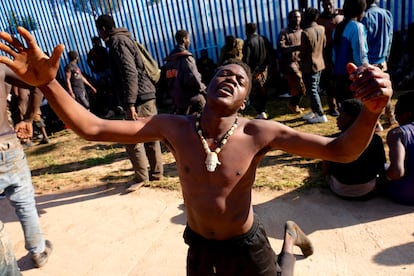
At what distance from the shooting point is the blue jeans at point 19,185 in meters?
2.75

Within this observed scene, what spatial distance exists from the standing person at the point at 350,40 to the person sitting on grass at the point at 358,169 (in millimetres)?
1145

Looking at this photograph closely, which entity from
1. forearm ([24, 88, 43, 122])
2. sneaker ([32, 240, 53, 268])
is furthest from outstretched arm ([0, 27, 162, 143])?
sneaker ([32, 240, 53, 268])

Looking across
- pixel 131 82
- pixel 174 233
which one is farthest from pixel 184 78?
pixel 174 233

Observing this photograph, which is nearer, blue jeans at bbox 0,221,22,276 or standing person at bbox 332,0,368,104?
blue jeans at bbox 0,221,22,276

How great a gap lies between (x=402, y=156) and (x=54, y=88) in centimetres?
284

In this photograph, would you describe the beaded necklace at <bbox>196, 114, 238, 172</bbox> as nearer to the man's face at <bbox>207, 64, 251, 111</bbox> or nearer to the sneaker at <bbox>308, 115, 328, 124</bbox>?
the man's face at <bbox>207, 64, 251, 111</bbox>

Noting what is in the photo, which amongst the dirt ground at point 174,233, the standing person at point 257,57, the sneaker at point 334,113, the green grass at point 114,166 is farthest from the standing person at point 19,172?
the sneaker at point 334,113

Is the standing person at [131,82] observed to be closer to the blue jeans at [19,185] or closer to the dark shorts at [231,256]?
the blue jeans at [19,185]

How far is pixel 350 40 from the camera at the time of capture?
4.36 m

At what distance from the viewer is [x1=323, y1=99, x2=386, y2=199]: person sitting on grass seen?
11.1 ft

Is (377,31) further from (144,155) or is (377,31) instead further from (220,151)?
(220,151)

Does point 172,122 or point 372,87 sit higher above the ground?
point 372,87

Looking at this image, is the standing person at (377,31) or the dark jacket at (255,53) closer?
the standing person at (377,31)

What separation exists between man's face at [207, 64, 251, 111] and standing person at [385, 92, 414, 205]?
182cm
